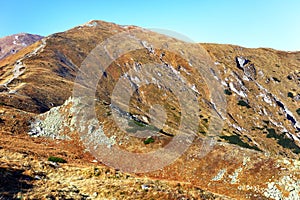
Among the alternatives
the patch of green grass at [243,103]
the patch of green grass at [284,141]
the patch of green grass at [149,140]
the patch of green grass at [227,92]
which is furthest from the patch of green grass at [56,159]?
the patch of green grass at [227,92]

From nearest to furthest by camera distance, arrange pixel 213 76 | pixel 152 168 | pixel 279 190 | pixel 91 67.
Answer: pixel 279 190, pixel 152 168, pixel 91 67, pixel 213 76

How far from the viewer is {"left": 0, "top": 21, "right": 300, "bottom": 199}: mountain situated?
31.7 metres

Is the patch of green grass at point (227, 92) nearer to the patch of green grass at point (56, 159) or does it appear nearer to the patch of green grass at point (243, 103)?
the patch of green grass at point (243, 103)

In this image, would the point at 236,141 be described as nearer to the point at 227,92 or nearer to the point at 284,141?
the point at 284,141

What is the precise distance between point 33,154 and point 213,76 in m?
159

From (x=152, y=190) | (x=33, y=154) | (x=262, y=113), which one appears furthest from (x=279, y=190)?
(x=262, y=113)

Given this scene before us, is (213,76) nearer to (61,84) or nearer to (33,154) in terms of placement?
(61,84)

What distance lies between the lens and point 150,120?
11500cm

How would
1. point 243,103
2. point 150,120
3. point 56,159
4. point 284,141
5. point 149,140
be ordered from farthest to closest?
point 243,103
point 284,141
point 150,120
point 149,140
point 56,159

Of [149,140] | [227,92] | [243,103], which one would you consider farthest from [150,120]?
[227,92]

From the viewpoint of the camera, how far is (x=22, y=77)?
313ft

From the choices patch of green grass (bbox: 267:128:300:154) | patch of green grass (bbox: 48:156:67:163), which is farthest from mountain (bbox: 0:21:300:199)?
patch of green grass (bbox: 48:156:67:163)

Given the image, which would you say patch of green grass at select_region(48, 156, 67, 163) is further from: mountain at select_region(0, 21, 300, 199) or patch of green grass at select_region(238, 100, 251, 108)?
patch of green grass at select_region(238, 100, 251, 108)

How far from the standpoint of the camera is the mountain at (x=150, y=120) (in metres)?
31.7
